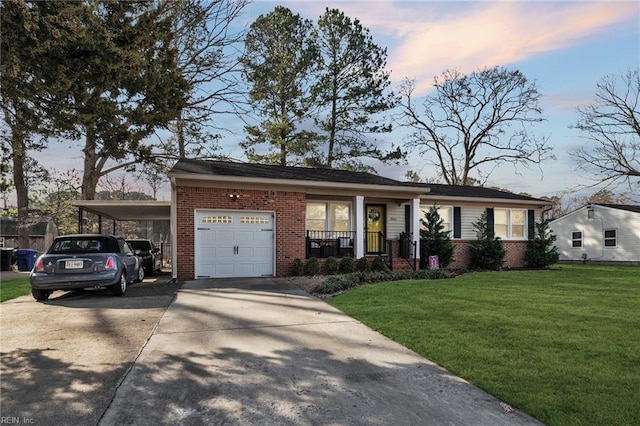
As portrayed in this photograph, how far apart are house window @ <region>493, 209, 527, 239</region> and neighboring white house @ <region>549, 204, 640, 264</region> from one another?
10.4m

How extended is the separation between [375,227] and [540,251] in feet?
26.3

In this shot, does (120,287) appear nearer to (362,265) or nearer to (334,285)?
(334,285)

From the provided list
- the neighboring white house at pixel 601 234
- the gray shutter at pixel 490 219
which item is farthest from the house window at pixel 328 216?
the neighboring white house at pixel 601 234

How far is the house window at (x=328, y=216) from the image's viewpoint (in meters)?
16.1

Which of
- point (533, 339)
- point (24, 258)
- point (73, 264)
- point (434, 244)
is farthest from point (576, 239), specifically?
point (24, 258)

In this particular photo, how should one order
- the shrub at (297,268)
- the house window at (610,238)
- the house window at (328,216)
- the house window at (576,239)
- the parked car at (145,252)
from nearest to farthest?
the shrub at (297,268) < the parked car at (145,252) < the house window at (328,216) < the house window at (610,238) < the house window at (576,239)

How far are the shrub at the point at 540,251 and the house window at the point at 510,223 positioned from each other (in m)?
0.66

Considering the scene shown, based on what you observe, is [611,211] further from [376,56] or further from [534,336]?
[534,336]

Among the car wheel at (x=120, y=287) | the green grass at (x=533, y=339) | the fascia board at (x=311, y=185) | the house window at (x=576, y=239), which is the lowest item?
the green grass at (x=533, y=339)

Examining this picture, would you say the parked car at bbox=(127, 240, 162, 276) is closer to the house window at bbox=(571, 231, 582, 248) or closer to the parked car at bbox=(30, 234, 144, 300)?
the parked car at bbox=(30, 234, 144, 300)

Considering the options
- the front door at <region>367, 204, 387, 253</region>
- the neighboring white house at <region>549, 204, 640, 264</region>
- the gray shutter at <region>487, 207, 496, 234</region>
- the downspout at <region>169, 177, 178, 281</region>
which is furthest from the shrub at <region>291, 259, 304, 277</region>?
the neighboring white house at <region>549, 204, 640, 264</region>

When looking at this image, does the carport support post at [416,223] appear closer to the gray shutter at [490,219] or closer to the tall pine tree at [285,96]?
the gray shutter at [490,219]

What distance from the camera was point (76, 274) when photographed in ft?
28.9

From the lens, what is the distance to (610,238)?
25922 mm
